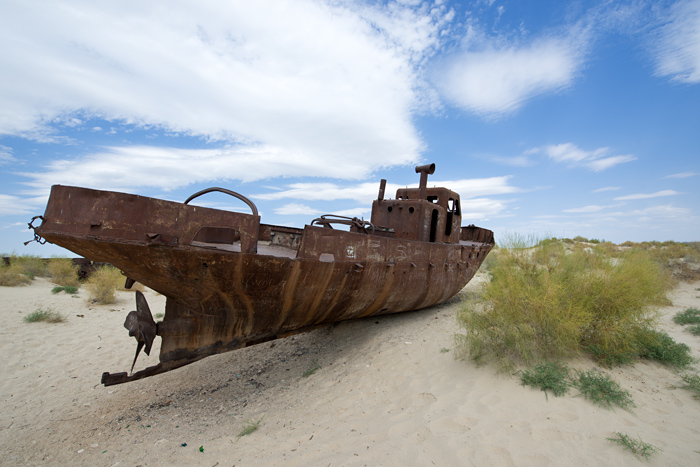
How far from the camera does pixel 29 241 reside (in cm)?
329

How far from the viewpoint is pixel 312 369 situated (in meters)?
5.12

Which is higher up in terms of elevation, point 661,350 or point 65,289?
point 661,350

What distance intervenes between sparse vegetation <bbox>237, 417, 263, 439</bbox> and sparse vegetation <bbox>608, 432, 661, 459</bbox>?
3.17 m

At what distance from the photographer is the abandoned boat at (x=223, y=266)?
3176 millimetres

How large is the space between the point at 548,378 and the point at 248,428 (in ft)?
10.1

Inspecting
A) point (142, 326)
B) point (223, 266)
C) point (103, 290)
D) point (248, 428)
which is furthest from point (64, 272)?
point (248, 428)

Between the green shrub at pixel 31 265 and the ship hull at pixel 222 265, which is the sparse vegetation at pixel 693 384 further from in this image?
the green shrub at pixel 31 265

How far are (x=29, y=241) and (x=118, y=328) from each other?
20.3ft

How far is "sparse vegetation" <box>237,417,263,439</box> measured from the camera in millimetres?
3531

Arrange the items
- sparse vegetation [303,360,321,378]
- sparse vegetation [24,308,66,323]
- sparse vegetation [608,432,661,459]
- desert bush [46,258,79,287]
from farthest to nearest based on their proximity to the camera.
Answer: desert bush [46,258,79,287], sparse vegetation [24,308,66,323], sparse vegetation [303,360,321,378], sparse vegetation [608,432,661,459]

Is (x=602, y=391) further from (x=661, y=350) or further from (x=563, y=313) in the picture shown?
(x=661, y=350)

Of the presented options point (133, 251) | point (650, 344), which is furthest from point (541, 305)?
point (133, 251)

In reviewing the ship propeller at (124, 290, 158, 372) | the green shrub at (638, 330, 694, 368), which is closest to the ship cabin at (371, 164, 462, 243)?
the green shrub at (638, 330, 694, 368)

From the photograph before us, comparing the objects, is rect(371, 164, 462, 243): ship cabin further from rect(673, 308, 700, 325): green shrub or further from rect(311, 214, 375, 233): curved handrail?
rect(673, 308, 700, 325): green shrub
